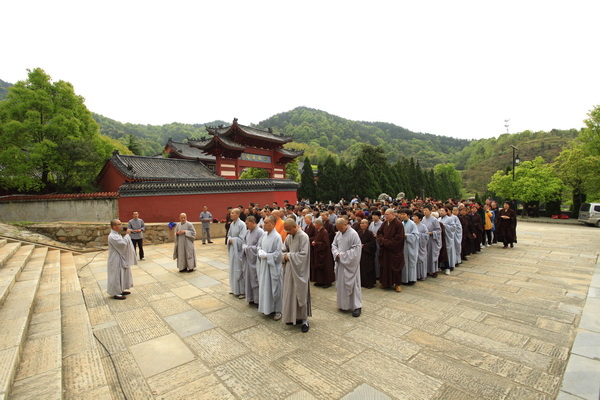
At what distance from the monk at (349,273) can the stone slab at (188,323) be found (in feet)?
7.75

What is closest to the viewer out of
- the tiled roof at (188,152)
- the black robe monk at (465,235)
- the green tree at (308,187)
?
the black robe monk at (465,235)

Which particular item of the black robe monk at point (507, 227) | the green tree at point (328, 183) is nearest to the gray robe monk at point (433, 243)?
the black robe monk at point (507, 227)

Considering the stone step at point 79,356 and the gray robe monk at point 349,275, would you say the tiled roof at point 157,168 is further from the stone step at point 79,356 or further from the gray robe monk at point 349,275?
the gray robe monk at point 349,275

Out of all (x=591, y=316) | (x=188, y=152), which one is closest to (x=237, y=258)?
(x=591, y=316)

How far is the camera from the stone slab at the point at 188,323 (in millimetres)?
4594

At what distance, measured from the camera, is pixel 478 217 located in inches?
396

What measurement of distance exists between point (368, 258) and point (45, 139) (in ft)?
54.3

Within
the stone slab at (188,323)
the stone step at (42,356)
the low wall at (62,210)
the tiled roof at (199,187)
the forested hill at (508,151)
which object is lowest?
the stone slab at (188,323)

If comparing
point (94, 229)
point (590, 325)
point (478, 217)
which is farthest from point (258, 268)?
point (94, 229)

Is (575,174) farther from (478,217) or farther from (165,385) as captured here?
(165,385)

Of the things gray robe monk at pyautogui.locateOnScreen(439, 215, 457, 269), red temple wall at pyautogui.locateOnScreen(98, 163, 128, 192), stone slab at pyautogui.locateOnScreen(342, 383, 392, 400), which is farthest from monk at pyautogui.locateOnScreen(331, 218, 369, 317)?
red temple wall at pyautogui.locateOnScreen(98, 163, 128, 192)

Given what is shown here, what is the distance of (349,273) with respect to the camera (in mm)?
5207

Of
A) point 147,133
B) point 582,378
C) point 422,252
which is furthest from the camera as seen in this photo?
point 147,133

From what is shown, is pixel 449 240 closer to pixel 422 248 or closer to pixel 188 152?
pixel 422 248
